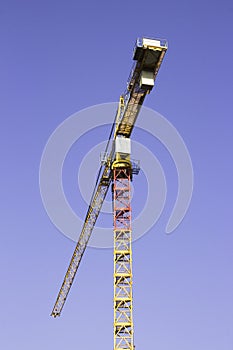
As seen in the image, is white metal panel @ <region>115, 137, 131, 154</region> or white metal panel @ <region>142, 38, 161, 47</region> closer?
white metal panel @ <region>142, 38, 161, 47</region>

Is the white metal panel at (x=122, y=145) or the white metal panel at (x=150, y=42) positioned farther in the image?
the white metal panel at (x=122, y=145)

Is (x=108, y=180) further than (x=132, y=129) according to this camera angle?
Yes

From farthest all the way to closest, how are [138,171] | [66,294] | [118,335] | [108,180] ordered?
[66,294], [108,180], [138,171], [118,335]

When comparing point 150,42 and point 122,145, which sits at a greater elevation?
point 150,42

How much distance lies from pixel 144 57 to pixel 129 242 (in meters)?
20.6

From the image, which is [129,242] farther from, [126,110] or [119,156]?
[126,110]

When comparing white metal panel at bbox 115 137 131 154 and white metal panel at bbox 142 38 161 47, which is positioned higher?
white metal panel at bbox 142 38 161 47

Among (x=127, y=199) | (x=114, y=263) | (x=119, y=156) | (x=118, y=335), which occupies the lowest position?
(x=118, y=335)

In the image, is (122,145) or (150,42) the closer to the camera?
(150,42)

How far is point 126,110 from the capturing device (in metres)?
57.4

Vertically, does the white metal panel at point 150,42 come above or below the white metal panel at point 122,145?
above

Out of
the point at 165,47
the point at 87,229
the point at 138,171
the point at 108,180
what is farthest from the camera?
the point at 87,229

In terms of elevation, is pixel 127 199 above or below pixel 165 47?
below

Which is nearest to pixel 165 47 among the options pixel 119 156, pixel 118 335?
pixel 119 156
